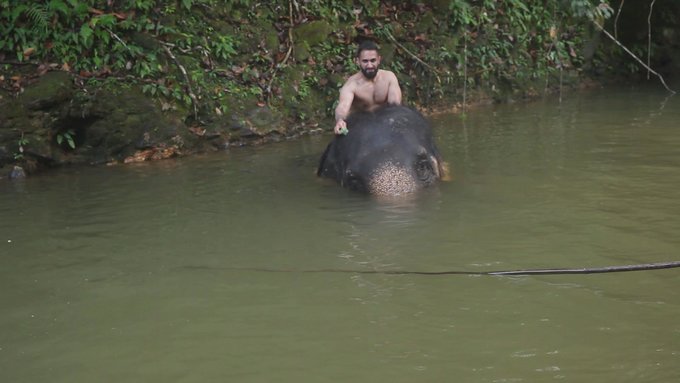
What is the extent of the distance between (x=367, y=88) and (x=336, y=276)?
3441 millimetres

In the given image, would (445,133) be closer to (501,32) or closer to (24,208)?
(501,32)

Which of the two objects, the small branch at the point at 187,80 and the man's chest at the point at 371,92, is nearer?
the man's chest at the point at 371,92

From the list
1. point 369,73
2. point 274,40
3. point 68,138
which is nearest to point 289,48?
point 274,40

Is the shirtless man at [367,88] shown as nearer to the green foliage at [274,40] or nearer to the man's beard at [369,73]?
the man's beard at [369,73]

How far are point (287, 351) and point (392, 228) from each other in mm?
2243

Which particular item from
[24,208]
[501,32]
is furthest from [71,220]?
[501,32]

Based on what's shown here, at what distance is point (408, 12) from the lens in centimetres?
1296

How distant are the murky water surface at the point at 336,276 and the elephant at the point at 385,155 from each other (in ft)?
0.55

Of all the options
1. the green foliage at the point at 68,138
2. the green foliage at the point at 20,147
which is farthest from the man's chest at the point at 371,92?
the green foliage at the point at 20,147

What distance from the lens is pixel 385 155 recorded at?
7.30 meters

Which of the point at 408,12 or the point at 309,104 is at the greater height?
the point at 408,12

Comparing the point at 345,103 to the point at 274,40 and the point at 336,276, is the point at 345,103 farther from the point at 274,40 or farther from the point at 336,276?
the point at 274,40

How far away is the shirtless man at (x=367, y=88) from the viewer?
8070 mm

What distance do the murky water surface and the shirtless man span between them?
2.51 ft
